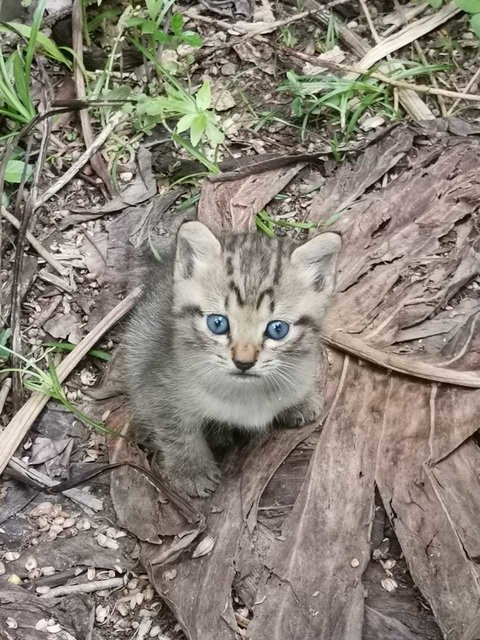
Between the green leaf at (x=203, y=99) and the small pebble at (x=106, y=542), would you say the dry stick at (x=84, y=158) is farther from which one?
the small pebble at (x=106, y=542)

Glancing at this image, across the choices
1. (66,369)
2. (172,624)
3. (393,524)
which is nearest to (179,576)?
(172,624)

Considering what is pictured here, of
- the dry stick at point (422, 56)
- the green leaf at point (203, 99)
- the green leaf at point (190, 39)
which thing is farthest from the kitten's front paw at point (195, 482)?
the dry stick at point (422, 56)

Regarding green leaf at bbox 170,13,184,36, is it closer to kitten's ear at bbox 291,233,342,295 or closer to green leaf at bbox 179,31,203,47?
green leaf at bbox 179,31,203,47

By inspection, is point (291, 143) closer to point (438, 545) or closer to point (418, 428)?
point (418, 428)

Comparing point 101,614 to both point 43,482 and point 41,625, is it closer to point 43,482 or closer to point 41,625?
point 41,625

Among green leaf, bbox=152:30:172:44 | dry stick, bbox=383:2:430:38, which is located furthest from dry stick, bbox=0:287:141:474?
dry stick, bbox=383:2:430:38

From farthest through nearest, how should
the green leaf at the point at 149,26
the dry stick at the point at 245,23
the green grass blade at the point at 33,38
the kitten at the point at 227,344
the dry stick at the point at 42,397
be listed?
the dry stick at the point at 245,23
the green leaf at the point at 149,26
the green grass blade at the point at 33,38
the dry stick at the point at 42,397
the kitten at the point at 227,344

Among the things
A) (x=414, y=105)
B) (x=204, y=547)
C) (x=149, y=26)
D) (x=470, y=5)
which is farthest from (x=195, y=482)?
(x=470, y=5)
